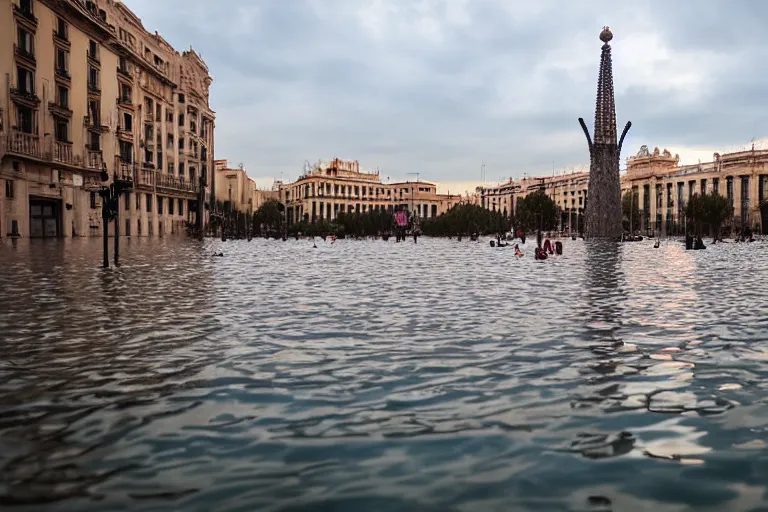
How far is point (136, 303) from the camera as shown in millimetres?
12164

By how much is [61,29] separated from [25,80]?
271 inches

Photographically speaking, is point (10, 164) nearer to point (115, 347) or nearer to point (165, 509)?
point (115, 347)

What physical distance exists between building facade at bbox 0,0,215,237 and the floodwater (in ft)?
69.0

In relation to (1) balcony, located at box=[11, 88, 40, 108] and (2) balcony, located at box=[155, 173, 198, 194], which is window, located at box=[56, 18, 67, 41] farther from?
(2) balcony, located at box=[155, 173, 198, 194]

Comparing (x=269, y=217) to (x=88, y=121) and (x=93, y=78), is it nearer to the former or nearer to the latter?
(x=93, y=78)

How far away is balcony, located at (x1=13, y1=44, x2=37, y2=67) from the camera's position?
41.8m

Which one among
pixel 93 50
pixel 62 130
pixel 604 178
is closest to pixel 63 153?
pixel 62 130

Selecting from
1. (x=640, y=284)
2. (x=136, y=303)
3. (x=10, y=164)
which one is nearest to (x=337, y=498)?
(x=136, y=303)

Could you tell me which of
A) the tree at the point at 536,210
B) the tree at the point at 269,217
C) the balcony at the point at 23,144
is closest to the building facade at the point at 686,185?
the tree at the point at 536,210

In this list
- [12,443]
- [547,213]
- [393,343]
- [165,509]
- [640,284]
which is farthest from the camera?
[547,213]

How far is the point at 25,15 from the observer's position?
42.7 meters

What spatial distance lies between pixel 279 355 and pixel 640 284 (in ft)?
39.6

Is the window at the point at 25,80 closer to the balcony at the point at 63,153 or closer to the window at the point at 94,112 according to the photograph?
the balcony at the point at 63,153

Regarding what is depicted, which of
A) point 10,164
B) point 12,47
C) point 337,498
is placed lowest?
point 337,498
